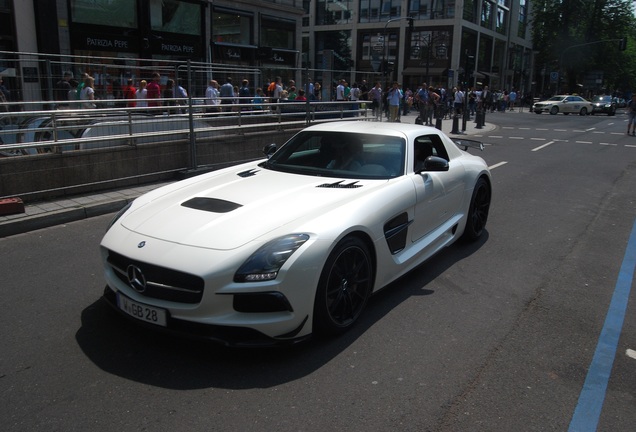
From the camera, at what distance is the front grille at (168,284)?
10.4 feet

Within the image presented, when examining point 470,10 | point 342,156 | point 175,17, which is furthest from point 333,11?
point 342,156

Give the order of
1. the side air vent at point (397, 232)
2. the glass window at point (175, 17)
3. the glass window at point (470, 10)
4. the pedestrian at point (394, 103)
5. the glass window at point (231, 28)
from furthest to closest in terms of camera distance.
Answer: the glass window at point (470, 10), the glass window at point (231, 28), the glass window at point (175, 17), the pedestrian at point (394, 103), the side air vent at point (397, 232)

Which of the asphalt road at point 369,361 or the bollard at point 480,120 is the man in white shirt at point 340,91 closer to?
the asphalt road at point 369,361

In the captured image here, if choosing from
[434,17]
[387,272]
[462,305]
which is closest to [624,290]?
[462,305]

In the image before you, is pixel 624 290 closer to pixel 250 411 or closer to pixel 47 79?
pixel 250 411

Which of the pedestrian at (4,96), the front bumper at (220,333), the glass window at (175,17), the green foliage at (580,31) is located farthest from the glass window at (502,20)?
the front bumper at (220,333)

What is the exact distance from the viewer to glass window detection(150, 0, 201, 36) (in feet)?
73.5

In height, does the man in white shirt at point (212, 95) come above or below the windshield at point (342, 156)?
above

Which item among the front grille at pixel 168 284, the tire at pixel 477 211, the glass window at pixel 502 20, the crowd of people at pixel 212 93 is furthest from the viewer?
the glass window at pixel 502 20

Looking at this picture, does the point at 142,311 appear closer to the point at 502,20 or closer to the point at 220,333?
the point at 220,333

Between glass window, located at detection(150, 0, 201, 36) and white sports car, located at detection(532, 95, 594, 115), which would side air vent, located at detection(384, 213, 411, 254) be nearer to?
glass window, located at detection(150, 0, 201, 36)

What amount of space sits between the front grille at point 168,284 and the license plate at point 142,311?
0.26ft

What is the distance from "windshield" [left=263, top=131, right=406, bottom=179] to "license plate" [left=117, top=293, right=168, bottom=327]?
2.03 m

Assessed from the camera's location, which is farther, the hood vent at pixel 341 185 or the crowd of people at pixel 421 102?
the crowd of people at pixel 421 102
